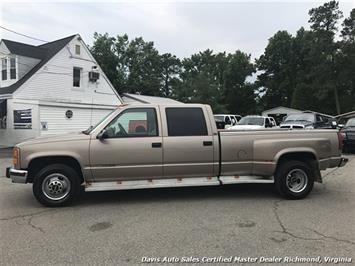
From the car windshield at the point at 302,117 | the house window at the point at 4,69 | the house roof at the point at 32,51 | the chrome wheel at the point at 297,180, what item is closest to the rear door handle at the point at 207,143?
the chrome wheel at the point at 297,180

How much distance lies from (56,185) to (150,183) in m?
1.69

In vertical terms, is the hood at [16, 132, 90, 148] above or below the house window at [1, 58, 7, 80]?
below

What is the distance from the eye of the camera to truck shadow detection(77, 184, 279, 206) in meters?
6.93

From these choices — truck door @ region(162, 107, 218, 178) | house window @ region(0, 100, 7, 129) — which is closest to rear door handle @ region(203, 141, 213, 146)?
truck door @ region(162, 107, 218, 178)

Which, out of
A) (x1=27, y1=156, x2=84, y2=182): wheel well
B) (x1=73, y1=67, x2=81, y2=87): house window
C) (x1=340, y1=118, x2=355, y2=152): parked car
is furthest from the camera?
(x1=73, y1=67, x2=81, y2=87): house window

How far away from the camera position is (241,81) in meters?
62.2

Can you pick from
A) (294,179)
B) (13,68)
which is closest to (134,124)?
(294,179)

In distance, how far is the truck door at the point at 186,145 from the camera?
668cm

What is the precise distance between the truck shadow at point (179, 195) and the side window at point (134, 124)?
1.30 m

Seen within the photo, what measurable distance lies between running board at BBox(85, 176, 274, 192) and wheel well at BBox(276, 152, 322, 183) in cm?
51

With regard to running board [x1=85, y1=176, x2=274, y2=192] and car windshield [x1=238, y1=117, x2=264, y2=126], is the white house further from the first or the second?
running board [x1=85, y1=176, x2=274, y2=192]

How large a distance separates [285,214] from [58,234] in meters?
3.57

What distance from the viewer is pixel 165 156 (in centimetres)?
664

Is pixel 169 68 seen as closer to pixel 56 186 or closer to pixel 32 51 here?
pixel 32 51
